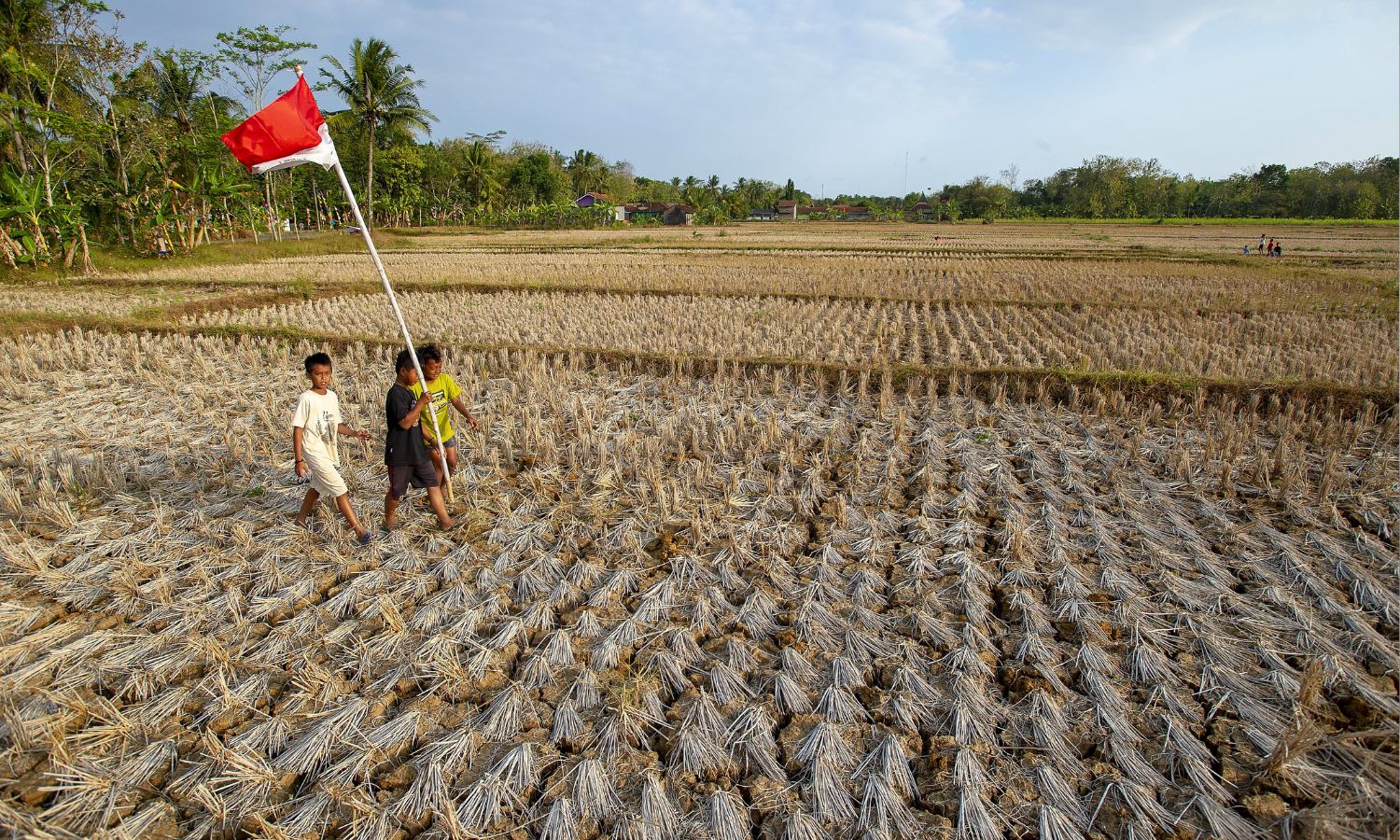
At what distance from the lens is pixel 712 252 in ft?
86.5

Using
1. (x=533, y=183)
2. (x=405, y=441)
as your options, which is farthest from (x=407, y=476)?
(x=533, y=183)

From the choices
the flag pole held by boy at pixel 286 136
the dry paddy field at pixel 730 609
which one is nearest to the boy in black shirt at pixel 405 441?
the dry paddy field at pixel 730 609

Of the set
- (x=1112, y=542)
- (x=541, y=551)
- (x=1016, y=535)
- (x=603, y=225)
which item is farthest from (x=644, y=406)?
(x=603, y=225)

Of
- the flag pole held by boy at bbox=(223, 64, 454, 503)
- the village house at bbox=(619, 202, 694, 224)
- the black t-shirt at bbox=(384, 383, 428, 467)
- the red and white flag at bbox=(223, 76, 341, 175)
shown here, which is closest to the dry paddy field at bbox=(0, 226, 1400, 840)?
the black t-shirt at bbox=(384, 383, 428, 467)

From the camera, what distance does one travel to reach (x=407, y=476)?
4.42 metres

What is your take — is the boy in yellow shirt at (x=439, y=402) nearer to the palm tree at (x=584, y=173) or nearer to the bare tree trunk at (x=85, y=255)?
the bare tree trunk at (x=85, y=255)

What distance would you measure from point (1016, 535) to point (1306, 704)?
1559mm

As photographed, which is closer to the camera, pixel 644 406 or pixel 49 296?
pixel 644 406

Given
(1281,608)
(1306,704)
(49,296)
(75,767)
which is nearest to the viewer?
(75,767)

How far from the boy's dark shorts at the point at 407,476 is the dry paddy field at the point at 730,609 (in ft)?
1.13

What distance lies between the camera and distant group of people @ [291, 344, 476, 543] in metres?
4.23

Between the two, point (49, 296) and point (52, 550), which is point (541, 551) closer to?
point (52, 550)

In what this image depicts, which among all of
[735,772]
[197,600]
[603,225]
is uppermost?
[603,225]

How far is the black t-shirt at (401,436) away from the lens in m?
4.33
